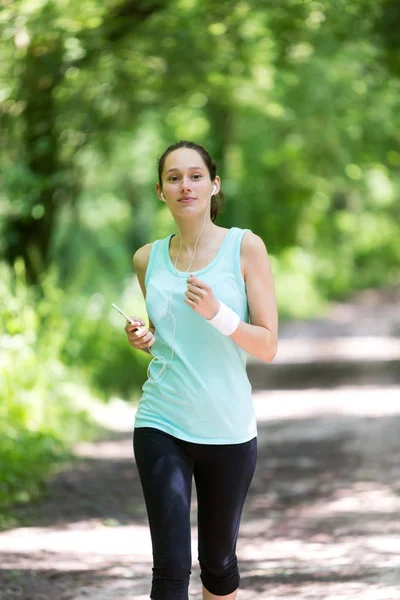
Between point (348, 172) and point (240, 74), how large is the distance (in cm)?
842

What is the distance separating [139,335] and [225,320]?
0.43 metres

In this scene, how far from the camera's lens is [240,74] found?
16.0m

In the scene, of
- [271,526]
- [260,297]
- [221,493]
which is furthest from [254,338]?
[271,526]

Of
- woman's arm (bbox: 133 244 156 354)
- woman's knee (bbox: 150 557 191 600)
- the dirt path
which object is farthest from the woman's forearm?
the dirt path

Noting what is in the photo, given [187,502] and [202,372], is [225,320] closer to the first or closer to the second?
[202,372]

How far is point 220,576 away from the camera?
4480 millimetres

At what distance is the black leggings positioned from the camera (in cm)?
420

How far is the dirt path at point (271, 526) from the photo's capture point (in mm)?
6379

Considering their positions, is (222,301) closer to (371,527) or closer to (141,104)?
(371,527)

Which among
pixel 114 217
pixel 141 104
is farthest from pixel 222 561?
pixel 114 217

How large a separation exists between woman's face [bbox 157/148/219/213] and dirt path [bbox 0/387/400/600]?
2.38m

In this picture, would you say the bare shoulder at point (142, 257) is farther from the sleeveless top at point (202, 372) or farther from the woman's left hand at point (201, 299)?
the woman's left hand at point (201, 299)

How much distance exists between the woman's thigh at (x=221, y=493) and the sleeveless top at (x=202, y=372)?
0.17 ft

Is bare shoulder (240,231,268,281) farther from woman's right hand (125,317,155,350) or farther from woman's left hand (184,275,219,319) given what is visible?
woman's right hand (125,317,155,350)
